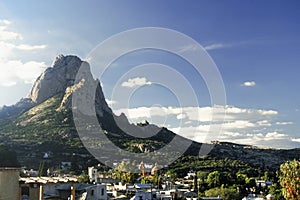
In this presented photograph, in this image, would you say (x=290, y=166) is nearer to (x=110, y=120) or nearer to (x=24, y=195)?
(x=24, y=195)

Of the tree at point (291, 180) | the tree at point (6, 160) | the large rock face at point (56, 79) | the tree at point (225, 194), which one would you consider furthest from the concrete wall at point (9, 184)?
the large rock face at point (56, 79)

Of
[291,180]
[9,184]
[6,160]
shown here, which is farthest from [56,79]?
[9,184]

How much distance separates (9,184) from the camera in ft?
36.3

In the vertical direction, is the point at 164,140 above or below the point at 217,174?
above

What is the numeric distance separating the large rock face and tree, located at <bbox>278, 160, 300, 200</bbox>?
97079 mm

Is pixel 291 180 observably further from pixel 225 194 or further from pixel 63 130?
pixel 63 130

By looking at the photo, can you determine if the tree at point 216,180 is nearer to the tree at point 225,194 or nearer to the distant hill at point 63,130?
the tree at point 225,194

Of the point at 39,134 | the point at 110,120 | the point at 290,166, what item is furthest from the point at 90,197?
the point at 110,120

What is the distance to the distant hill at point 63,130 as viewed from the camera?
73.6 metres

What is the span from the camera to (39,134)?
83.8m

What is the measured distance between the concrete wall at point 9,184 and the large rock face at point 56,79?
101294mm

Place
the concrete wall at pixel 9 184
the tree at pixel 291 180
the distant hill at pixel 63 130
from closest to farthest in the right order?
the concrete wall at pixel 9 184, the tree at pixel 291 180, the distant hill at pixel 63 130

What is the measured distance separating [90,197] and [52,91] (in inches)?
3713

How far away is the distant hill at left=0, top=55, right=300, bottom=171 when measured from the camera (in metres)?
73.6
